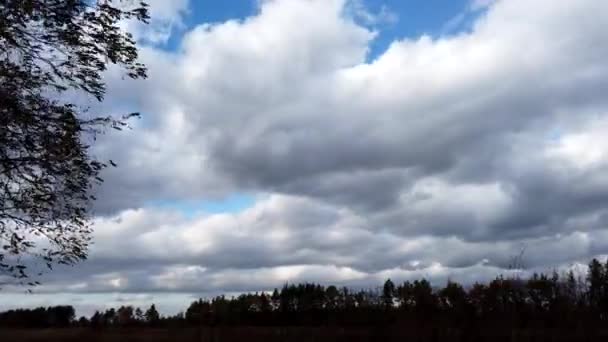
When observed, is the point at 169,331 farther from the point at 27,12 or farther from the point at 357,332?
the point at 27,12

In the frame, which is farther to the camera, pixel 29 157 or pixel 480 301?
pixel 480 301

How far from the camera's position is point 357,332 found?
2489 cm

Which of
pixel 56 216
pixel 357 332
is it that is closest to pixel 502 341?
Result: pixel 357 332

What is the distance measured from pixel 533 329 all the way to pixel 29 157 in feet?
52.2

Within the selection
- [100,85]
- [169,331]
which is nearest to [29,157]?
[100,85]

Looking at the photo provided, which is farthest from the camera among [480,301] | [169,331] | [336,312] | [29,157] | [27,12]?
[169,331]

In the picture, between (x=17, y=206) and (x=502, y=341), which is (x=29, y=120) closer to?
(x=17, y=206)

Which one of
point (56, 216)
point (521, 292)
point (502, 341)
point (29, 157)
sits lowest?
point (502, 341)

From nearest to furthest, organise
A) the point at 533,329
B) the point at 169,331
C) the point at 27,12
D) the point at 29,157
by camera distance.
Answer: the point at 27,12 → the point at 29,157 → the point at 533,329 → the point at 169,331

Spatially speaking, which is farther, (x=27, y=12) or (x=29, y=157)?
(x=29, y=157)

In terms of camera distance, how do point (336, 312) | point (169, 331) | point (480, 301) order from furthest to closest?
point (169, 331) < point (336, 312) < point (480, 301)

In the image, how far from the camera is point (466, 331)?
73.9 feet

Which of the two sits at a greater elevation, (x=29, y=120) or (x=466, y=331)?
(x=29, y=120)

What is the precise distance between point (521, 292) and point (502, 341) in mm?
1671
